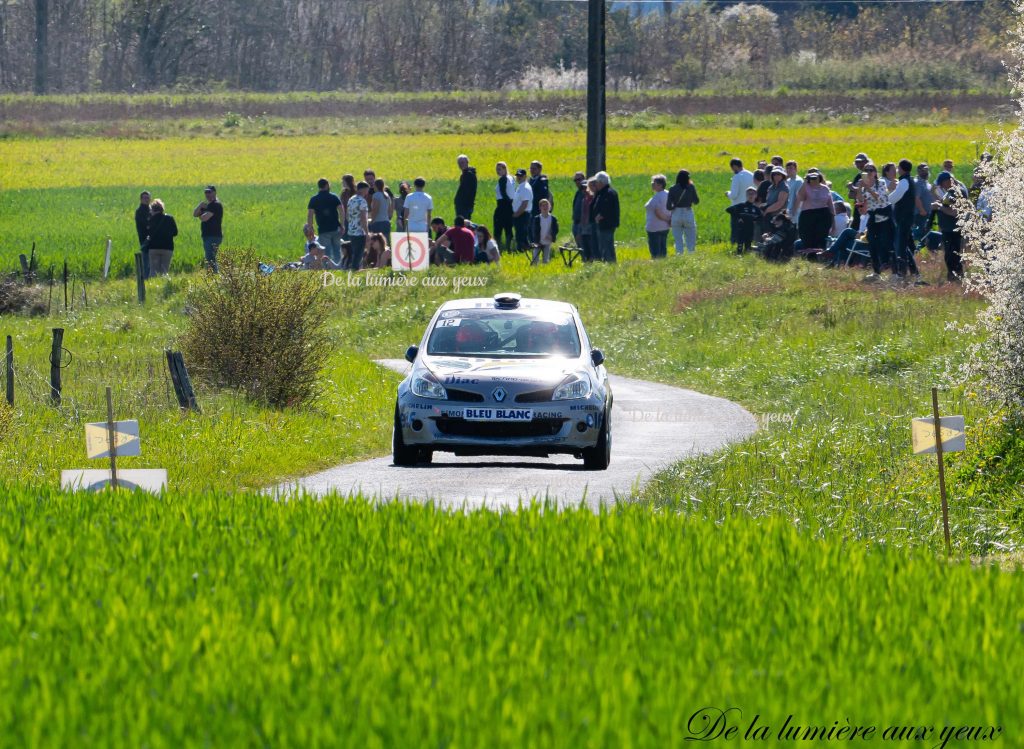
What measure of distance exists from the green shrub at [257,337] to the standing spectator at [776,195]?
41.7 feet

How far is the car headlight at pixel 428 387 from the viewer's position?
Answer: 1507cm

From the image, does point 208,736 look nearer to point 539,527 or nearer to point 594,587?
point 594,587

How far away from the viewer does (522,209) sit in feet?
120

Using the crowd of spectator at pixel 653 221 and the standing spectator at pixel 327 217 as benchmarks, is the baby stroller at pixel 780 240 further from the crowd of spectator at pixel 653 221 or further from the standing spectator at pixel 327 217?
the standing spectator at pixel 327 217

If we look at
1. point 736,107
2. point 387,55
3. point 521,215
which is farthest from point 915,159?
point 387,55

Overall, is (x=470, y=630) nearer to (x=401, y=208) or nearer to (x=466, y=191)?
(x=466, y=191)

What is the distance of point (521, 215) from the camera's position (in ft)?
122

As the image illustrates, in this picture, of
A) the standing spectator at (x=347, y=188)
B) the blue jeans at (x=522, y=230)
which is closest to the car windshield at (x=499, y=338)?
the standing spectator at (x=347, y=188)

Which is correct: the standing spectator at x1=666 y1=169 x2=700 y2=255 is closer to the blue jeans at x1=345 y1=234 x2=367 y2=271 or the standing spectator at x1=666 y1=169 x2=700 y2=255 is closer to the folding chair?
the folding chair

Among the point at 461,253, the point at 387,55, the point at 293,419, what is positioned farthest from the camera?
the point at 387,55

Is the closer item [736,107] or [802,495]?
[802,495]

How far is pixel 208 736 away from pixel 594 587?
309 centimetres

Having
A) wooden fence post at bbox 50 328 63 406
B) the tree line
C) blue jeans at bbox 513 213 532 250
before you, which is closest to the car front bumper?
wooden fence post at bbox 50 328 63 406

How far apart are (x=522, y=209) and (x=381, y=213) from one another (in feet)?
10.7
